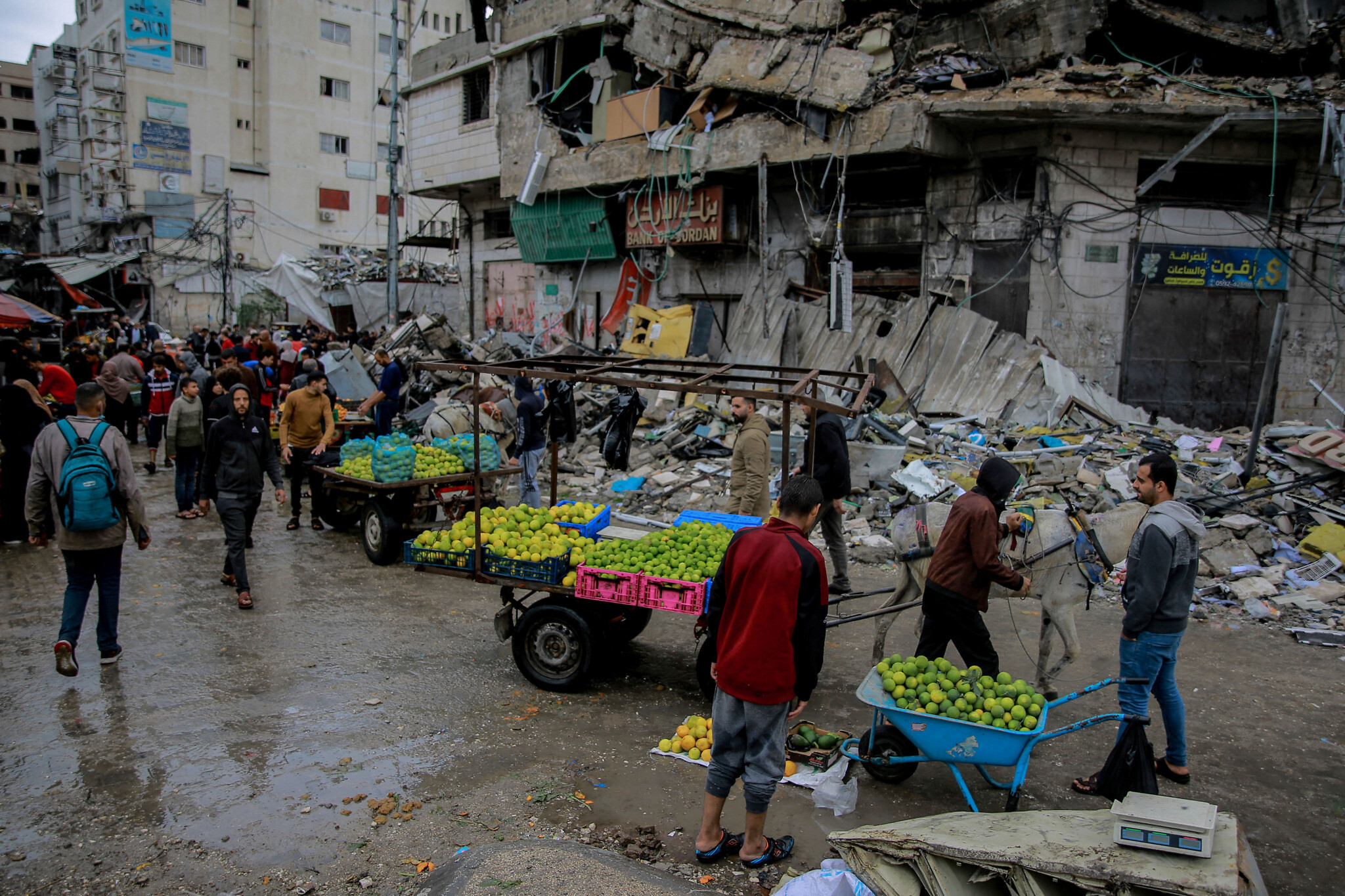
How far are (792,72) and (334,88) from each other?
142ft

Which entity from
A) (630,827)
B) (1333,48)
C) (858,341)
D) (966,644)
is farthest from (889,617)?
(1333,48)

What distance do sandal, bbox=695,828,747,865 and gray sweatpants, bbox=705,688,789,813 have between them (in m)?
0.23

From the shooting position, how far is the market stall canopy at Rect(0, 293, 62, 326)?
50.1ft

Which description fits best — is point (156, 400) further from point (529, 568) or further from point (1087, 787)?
point (1087, 787)

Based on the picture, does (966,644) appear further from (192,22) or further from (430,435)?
(192,22)

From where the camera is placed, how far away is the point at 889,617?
21.1 ft

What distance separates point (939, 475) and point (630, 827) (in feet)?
25.1

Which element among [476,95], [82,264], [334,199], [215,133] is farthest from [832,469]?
A: [215,133]

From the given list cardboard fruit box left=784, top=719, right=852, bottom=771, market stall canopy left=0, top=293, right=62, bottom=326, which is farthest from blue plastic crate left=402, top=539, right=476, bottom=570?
market stall canopy left=0, top=293, right=62, bottom=326

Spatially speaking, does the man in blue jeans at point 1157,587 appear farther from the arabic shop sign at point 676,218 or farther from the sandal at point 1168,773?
→ the arabic shop sign at point 676,218

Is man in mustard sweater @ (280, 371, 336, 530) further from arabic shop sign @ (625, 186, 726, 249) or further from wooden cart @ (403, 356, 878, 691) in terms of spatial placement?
arabic shop sign @ (625, 186, 726, 249)

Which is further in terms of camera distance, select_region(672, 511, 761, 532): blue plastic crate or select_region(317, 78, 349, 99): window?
select_region(317, 78, 349, 99): window

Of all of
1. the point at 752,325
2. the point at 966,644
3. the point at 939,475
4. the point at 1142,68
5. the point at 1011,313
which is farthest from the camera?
the point at 752,325

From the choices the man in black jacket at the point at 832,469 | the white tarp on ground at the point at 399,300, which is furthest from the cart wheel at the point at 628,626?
the white tarp on ground at the point at 399,300
